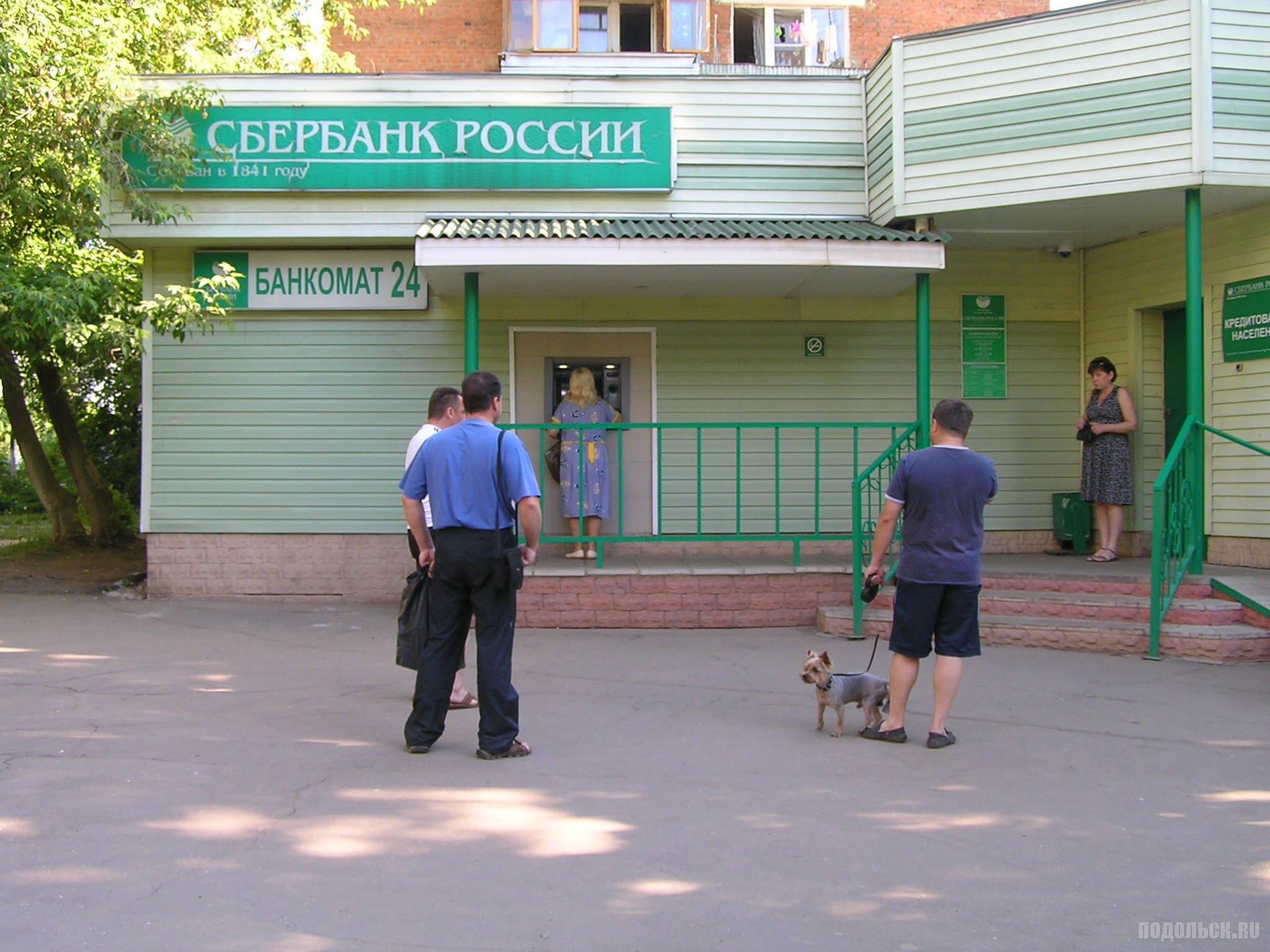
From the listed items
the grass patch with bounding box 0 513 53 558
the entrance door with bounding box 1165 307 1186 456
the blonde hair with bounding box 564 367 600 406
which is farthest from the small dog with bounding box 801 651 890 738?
the grass patch with bounding box 0 513 53 558

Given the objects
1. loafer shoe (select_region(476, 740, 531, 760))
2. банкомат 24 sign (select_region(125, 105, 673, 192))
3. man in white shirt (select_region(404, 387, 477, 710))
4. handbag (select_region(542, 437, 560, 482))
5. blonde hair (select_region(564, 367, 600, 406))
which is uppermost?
банкомат 24 sign (select_region(125, 105, 673, 192))

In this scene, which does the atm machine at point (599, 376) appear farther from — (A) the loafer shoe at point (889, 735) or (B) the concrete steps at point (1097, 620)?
(A) the loafer shoe at point (889, 735)

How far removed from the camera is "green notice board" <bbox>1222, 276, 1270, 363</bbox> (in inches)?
337

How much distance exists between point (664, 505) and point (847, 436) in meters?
1.84

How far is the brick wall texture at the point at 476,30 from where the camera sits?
1653 cm

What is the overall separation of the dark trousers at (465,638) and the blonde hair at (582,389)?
463 centimetres

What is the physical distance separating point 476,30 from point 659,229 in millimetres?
9598

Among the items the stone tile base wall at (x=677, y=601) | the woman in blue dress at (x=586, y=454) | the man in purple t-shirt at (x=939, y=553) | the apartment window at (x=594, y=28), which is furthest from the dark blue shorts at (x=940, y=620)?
the apartment window at (x=594, y=28)

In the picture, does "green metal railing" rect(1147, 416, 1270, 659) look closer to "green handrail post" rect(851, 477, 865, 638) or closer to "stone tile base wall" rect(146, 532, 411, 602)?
"green handrail post" rect(851, 477, 865, 638)

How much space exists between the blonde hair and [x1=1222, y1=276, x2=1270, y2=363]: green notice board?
526cm

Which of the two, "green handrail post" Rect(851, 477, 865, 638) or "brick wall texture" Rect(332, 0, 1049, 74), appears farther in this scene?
"brick wall texture" Rect(332, 0, 1049, 74)

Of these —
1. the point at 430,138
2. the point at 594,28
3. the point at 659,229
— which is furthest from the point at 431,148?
the point at 594,28

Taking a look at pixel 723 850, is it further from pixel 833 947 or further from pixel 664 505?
pixel 664 505

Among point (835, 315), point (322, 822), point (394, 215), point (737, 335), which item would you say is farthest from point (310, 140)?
point (322, 822)
